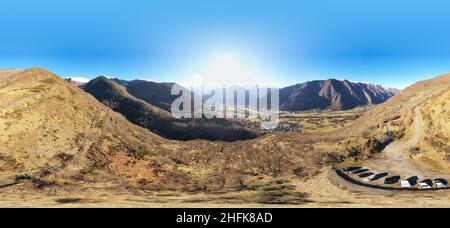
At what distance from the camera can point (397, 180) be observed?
74.4 meters

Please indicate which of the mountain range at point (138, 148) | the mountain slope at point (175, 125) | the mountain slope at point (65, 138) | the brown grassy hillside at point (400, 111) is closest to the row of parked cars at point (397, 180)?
the mountain range at point (138, 148)

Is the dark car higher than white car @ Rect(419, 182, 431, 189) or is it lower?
higher

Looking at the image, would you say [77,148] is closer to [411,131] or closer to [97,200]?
[97,200]

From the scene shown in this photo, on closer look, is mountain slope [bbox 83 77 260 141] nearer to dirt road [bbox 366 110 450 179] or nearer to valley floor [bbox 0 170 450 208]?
dirt road [bbox 366 110 450 179]

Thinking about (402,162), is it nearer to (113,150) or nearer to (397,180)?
(397,180)

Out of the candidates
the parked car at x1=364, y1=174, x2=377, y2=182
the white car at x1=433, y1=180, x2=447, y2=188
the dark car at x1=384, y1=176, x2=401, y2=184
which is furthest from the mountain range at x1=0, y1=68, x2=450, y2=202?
the dark car at x1=384, y1=176, x2=401, y2=184

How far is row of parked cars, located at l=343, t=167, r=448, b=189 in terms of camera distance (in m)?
69.8

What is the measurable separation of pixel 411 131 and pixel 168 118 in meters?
75.1

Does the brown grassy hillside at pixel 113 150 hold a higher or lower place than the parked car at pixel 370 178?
higher

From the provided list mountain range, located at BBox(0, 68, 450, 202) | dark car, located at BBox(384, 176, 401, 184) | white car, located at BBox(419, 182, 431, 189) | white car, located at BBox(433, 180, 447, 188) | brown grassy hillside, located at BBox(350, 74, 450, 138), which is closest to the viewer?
white car, located at BBox(419, 182, 431, 189)

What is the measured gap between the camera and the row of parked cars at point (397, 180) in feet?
229

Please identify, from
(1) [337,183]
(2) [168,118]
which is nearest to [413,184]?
(1) [337,183]

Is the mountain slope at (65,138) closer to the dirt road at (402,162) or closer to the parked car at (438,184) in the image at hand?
the dirt road at (402,162)

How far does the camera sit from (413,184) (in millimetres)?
71438
